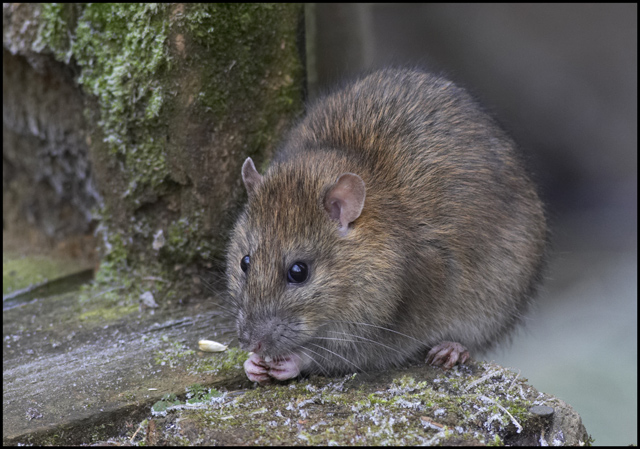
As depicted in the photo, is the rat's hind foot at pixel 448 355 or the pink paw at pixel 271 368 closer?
the pink paw at pixel 271 368

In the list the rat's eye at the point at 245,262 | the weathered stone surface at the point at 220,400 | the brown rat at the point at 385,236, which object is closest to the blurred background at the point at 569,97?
the brown rat at the point at 385,236

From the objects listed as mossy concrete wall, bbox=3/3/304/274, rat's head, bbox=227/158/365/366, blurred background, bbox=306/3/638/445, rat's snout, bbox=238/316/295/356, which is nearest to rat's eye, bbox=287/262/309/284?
rat's head, bbox=227/158/365/366

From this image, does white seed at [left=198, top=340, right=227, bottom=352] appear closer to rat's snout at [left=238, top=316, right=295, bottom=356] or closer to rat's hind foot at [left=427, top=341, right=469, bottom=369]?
rat's snout at [left=238, top=316, right=295, bottom=356]

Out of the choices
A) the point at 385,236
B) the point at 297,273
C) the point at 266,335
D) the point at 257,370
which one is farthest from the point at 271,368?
the point at 385,236

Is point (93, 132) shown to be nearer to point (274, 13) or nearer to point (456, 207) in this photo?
point (274, 13)

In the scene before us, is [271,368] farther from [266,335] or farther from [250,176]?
[250,176]

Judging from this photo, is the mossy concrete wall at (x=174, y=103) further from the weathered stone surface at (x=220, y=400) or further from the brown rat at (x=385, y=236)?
the weathered stone surface at (x=220, y=400)

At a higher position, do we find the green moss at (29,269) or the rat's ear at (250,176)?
the rat's ear at (250,176)
